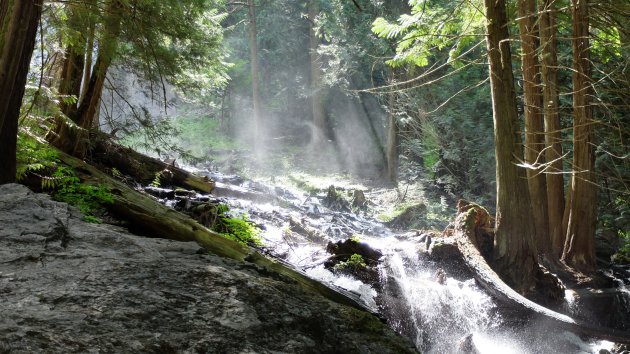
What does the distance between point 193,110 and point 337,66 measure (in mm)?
13628

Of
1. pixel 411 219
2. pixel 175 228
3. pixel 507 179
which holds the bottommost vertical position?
pixel 175 228

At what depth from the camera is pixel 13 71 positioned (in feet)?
15.9

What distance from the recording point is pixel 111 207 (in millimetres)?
5570

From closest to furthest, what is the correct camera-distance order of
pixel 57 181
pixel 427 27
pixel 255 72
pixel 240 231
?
pixel 57 181 → pixel 240 231 → pixel 427 27 → pixel 255 72

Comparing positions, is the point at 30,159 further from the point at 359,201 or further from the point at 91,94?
the point at 359,201

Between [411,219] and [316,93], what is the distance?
40.6ft

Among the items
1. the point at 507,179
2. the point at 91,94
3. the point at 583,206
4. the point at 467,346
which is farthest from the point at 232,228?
the point at 583,206

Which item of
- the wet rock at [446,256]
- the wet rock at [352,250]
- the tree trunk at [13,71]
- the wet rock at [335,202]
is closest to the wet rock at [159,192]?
the wet rock at [352,250]

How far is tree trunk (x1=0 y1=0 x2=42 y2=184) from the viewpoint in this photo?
15.6ft

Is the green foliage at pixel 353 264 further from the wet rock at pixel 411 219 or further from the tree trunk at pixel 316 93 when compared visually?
the tree trunk at pixel 316 93

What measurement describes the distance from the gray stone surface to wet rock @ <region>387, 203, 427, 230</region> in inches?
550

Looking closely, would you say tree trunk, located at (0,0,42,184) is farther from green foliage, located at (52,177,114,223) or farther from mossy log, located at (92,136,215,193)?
mossy log, located at (92,136,215,193)

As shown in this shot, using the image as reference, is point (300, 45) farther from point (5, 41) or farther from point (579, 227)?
point (5, 41)

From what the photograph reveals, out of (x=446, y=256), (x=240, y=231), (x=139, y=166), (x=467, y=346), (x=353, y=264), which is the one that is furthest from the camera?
(x=139, y=166)
